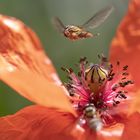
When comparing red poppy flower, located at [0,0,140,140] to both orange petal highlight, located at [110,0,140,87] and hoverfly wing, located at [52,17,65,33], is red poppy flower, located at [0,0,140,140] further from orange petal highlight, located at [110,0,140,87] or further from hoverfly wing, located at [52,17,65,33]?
hoverfly wing, located at [52,17,65,33]

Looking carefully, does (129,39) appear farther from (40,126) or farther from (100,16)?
(40,126)

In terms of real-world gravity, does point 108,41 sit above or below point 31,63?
above

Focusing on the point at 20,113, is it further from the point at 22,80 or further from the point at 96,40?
the point at 96,40

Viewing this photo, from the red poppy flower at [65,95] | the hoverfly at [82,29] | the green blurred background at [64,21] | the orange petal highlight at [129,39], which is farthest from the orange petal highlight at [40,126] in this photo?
the green blurred background at [64,21]

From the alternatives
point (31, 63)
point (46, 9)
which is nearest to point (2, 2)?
point (46, 9)

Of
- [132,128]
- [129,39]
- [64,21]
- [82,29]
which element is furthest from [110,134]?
[64,21]

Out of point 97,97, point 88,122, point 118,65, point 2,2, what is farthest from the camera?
point 2,2

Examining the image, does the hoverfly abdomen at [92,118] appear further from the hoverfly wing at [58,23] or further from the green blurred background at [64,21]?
the green blurred background at [64,21]
